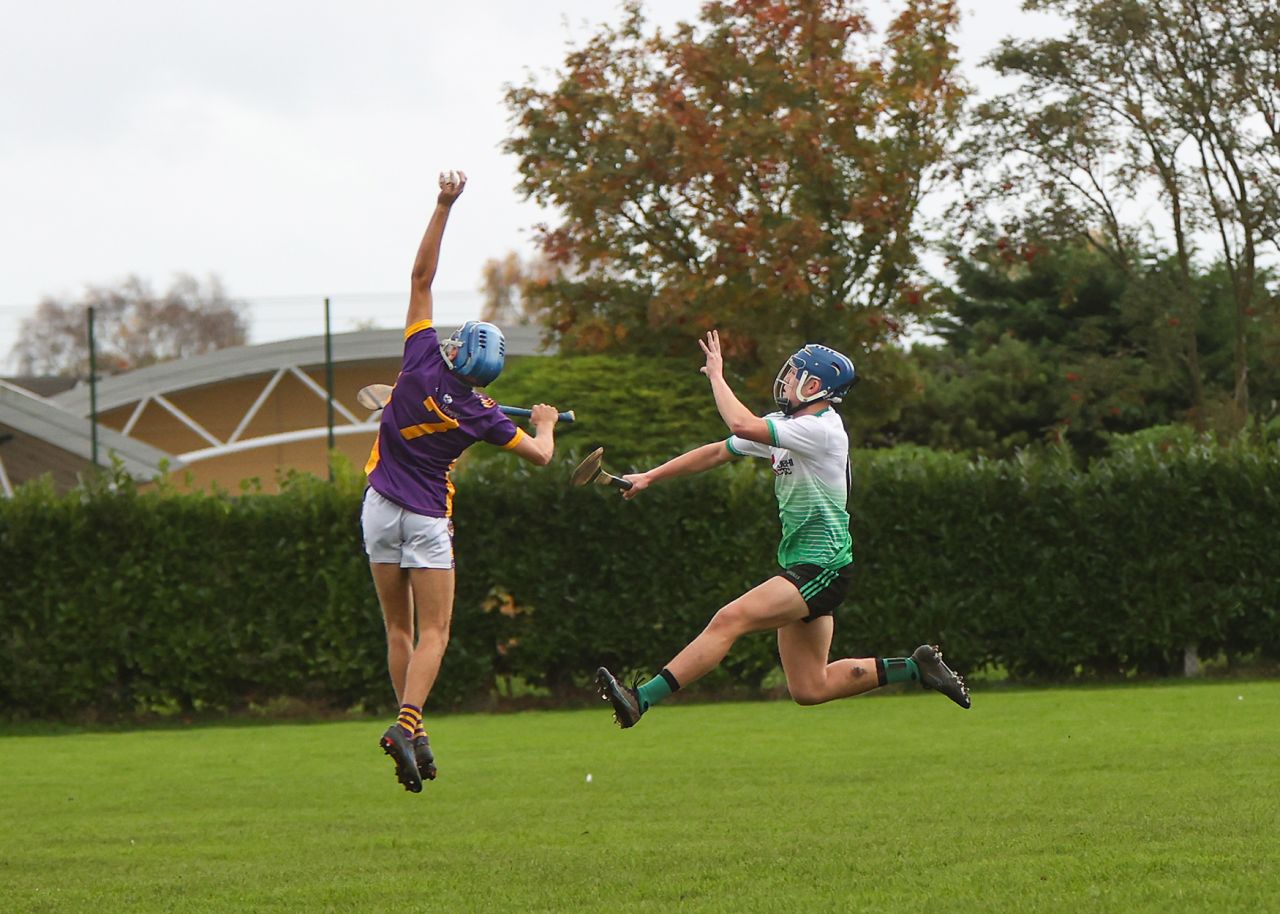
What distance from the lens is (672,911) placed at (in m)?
7.34

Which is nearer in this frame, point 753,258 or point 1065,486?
point 1065,486

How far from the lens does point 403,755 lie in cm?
820

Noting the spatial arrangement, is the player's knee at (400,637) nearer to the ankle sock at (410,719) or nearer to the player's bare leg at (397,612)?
the player's bare leg at (397,612)

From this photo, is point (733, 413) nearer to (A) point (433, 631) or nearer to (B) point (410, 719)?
(A) point (433, 631)

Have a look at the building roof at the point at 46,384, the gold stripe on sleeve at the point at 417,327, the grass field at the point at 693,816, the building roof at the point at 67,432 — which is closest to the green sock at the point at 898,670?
the grass field at the point at 693,816

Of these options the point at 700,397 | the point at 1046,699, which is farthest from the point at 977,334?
the point at 1046,699

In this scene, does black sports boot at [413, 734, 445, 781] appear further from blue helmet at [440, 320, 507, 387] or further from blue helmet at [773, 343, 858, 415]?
blue helmet at [773, 343, 858, 415]

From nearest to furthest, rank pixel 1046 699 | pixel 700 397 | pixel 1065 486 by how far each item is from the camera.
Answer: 1. pixel 1046 699
2. pixel 1065 486
3. pixel 700 397

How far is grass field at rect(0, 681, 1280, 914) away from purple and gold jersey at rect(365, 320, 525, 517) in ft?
6.32

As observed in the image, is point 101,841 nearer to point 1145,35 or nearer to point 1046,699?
point 1046,699

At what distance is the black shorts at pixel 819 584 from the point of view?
8.70m

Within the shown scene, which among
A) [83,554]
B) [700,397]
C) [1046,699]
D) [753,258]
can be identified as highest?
[753,258]

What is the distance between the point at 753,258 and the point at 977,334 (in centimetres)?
2050

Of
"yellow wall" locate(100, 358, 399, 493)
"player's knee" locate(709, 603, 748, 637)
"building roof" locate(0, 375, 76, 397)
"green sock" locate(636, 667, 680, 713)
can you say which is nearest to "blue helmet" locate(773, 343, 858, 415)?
"player's knee" locate(709, 603, 748, 637)
